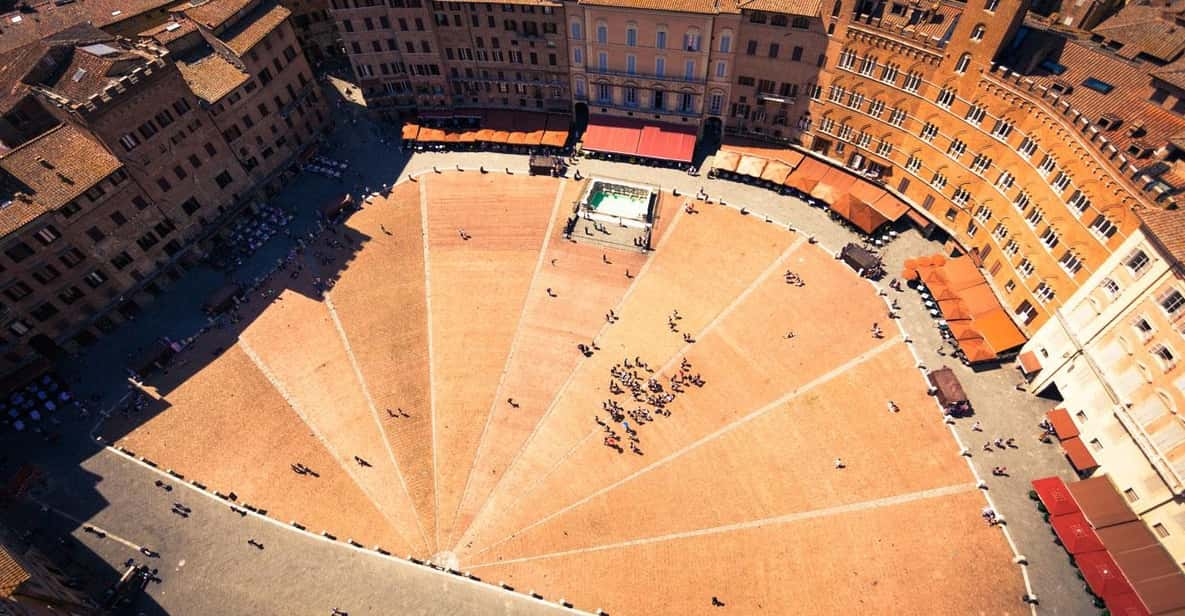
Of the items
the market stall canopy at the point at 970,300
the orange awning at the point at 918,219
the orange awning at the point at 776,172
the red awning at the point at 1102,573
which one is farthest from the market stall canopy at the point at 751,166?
the red awning at the point at 1102,573

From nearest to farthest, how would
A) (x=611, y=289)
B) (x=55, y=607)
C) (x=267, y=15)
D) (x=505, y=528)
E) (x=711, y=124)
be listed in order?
(x=55, y=607)
(x=505, y=528)
(x=611, y=289)
(x=267, y=15)
(x=711, y=124)

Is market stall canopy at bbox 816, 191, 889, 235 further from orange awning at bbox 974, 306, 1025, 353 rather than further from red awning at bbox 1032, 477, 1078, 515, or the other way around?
red awning at bbox 1032, 477, 1078, 515

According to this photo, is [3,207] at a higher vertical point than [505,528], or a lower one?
higher

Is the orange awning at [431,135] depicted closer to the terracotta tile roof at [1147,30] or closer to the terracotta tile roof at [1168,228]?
the terracotta tile roof at [1168,228]

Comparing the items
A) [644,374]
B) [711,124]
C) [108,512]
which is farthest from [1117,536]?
[108,512]

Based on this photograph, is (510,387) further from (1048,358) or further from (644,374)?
(1048,358)

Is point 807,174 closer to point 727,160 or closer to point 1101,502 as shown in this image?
point 727,160
